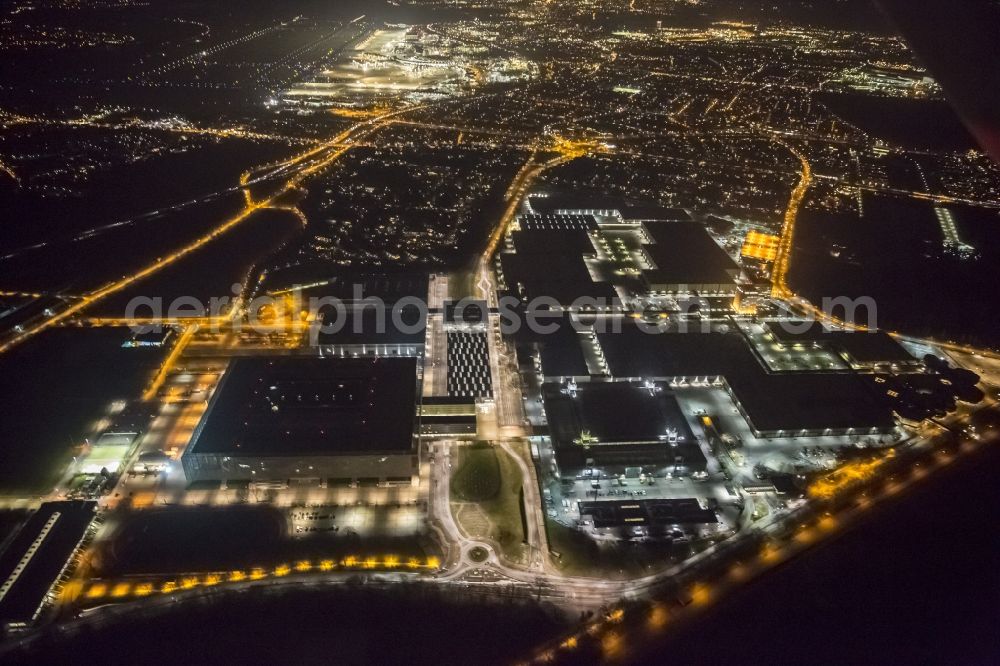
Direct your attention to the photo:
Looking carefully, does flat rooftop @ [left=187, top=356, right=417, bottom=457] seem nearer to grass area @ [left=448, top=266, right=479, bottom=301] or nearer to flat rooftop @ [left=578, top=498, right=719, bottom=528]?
flat rooftop @ [left=578, top=498, right=719, bottom=528]

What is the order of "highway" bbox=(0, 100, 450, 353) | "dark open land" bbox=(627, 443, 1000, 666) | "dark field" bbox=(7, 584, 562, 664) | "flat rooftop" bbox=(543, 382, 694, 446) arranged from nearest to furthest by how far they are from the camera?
"dark field" bbox=(7, 584, 562, 664), "dark open land" bbox=(627, 443, 1000, 666), "flat rooftop" bbox=(543, 382, 694, 446), "highway" bbox=(0, 100, 450, 353)

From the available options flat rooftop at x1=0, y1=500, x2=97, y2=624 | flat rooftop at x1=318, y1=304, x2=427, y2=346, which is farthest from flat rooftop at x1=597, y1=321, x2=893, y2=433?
flat rooftop at x1=0, y1=500, x2=97, y2=624

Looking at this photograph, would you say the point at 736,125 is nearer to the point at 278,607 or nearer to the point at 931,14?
the point at 931,14

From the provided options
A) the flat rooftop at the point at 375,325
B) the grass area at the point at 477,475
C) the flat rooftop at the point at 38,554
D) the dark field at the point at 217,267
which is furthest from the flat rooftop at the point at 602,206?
the flat rooftop at the point at 38,554

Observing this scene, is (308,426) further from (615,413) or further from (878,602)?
(878,602)

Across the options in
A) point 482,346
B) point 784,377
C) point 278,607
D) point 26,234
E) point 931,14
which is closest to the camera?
point 931,14

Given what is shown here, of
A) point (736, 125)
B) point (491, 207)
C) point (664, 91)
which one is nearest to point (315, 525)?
point (491, 207)
